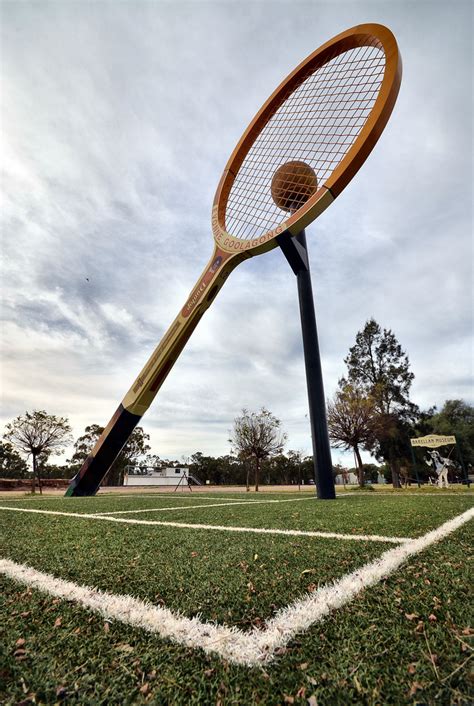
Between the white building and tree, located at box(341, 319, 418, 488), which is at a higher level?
tree, located at box(341, 319, 418, 488)

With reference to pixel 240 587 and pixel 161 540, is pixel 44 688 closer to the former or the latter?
pixel 240 587

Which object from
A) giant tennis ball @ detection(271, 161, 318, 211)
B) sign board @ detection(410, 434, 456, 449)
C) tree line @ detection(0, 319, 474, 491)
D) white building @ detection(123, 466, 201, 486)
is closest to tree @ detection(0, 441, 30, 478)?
tree line @ detection(0, 319, 474, 491)

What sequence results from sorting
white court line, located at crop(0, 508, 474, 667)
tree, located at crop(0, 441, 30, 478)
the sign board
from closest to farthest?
1. white court line, located at crop(0, 508, 474, 667)
2. the sign board
3. tree, located at crop(0, 441, 30, 478)

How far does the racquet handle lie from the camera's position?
789 cm

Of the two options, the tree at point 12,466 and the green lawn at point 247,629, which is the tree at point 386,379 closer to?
the green lawn at point 247,629

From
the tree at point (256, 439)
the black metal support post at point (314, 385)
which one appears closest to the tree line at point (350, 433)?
the tree at point (256, 439)

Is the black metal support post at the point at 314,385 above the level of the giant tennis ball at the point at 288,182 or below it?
below

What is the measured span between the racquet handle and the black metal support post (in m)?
1.91

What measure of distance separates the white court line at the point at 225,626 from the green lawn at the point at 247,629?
0.13 feet

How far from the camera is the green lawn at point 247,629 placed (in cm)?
A: 100

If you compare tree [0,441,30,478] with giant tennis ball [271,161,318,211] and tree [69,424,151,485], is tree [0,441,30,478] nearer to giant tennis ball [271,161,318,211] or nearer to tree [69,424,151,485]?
tree [69,424,151,485]

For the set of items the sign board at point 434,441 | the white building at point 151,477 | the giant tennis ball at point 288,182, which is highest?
the giant tennis ball at point 288,182

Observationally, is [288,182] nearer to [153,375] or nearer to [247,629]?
[153,375]

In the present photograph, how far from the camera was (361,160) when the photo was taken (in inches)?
221
